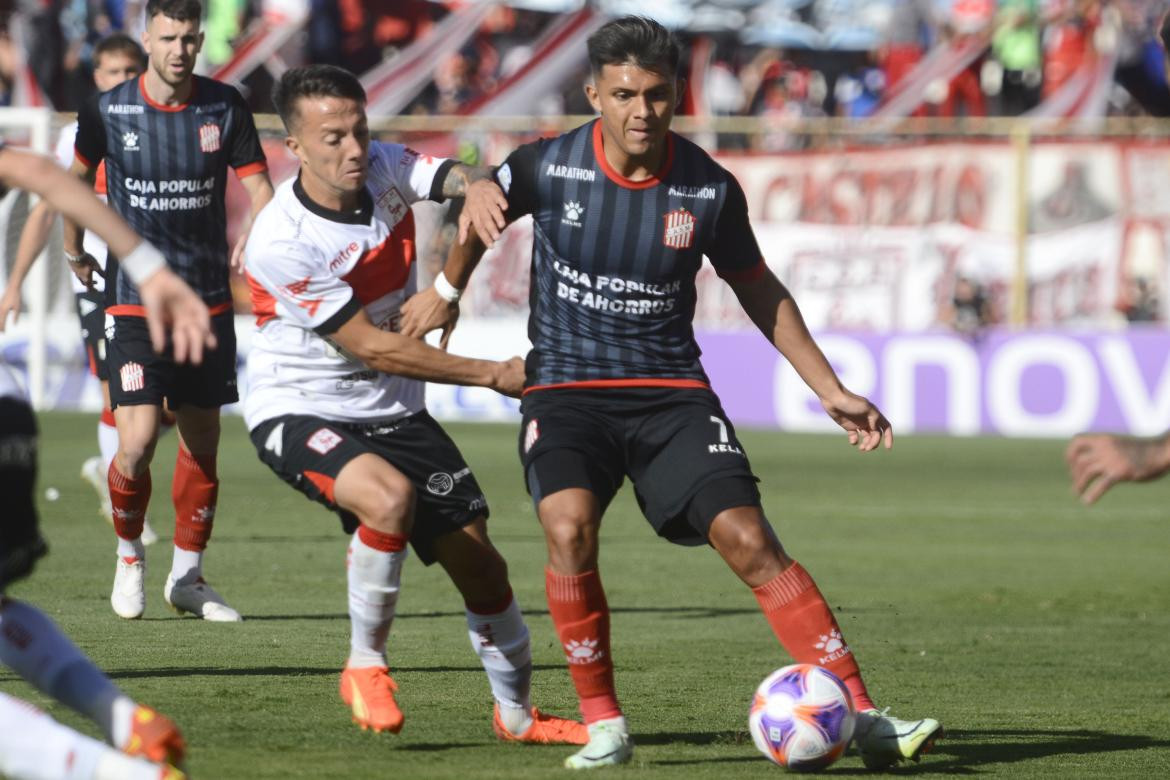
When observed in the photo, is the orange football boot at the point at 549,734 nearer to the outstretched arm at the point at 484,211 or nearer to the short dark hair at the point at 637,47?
the outstretched arm at the point at 484,211

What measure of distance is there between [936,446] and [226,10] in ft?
35.1

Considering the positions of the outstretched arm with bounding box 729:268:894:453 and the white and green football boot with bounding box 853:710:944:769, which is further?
the outstretched arm with bounding box 729:268:894:453

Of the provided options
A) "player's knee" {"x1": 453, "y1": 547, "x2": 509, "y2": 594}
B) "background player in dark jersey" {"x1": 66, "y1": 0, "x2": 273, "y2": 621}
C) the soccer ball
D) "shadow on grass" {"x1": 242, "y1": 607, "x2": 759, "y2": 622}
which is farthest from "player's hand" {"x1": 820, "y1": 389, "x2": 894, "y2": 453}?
"background player in dark jersey" {"x1": 66, "y1": 0, "x2": 273, "y2": 621}

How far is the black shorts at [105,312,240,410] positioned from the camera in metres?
9.00

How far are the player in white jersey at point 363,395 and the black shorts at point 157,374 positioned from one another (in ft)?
7.72

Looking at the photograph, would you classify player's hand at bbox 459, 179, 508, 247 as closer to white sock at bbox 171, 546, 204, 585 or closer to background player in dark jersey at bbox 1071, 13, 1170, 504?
background player in dark jersey at bbox 1071, 13, 1170, 504

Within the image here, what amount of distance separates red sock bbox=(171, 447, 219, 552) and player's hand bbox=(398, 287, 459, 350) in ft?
9.61

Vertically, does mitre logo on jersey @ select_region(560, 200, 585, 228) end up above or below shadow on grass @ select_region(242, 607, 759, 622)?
above

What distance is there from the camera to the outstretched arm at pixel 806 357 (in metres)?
6.43

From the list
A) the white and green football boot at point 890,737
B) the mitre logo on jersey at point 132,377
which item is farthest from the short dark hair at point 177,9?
the white and green football boot at point 890,737

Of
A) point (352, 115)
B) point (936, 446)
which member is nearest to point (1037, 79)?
point (936, 446)

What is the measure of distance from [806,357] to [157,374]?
143 inches

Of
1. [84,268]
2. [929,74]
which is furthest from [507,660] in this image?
[929,74]

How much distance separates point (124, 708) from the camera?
4.61 metres
